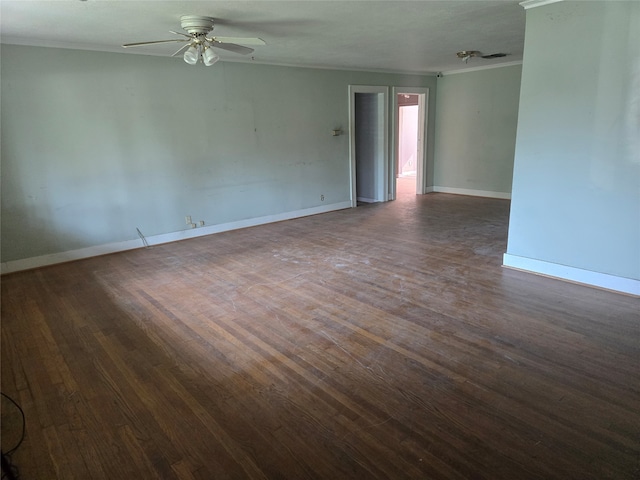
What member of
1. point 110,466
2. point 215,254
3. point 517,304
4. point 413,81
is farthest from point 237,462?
point 413,81

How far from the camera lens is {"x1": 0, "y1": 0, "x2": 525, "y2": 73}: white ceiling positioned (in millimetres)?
3115

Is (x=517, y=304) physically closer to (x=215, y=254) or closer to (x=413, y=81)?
(x=215, y=254)

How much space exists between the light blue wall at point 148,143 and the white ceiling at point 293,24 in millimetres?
329

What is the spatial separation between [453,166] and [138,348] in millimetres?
7306

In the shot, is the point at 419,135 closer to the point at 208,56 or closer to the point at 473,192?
the point at 473,192

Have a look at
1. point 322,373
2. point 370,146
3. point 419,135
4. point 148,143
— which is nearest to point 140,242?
point 148,143

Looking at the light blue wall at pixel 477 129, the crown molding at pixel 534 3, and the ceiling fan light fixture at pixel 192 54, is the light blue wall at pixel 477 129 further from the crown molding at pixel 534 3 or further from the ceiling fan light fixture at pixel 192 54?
the ceiling fan light fixture at pixel 192 54

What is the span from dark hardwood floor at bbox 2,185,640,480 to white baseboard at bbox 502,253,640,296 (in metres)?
0.12

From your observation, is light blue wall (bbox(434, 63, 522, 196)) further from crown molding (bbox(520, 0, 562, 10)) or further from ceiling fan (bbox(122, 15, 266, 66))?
ceiling fan (bbox(122, 15, 266, 66))

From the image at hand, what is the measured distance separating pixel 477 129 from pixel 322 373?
272 inches

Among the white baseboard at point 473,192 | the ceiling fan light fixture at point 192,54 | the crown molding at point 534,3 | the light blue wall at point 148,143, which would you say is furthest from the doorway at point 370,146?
the ceiling fan light fixture at point 192,54

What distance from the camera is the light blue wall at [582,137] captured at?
3135 millimetres

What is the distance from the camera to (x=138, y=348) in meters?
2.74

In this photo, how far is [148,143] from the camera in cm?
505
